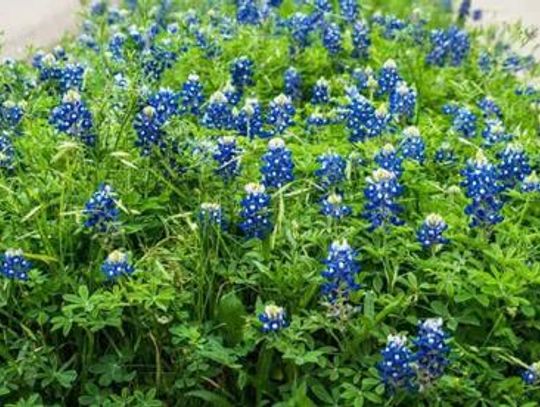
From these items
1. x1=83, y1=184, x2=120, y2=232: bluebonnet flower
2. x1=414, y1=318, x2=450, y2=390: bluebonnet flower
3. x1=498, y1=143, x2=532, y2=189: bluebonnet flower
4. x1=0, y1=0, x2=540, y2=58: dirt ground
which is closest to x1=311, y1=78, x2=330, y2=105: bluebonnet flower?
x1=498, y1=143, x2=532, y2=189: bluebonnet flower

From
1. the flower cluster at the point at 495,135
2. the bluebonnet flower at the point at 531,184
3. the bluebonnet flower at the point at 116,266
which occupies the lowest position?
the flower cluster at the point at 495,135

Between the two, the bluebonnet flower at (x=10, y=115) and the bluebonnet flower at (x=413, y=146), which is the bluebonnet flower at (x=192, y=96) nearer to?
the bluebonnet flower at (x=10, y=115)

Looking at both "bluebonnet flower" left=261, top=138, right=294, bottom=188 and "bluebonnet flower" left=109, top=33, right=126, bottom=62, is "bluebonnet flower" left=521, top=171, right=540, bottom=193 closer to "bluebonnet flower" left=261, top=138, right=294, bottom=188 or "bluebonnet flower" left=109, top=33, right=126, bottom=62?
"bluebonnet flower" left=261, top=138, right=294, bottom=188

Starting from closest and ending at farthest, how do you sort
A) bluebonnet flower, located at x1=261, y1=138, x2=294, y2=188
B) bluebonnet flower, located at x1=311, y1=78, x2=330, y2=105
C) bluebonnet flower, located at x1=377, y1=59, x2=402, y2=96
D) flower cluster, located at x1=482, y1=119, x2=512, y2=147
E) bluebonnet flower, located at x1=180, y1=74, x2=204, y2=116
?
bluebonnet flower, located at x1=261, y1=138, x2=294, y2=188, flower cluster, located at x1=482, y1=119, x2=512, y2=147, bluebonnet flower, located at x1=180, y1=74, x2=204, y2=116, bluebonnet flower, located at x1=311, y1=78, x2=330, y2=105, bluebonnet flower, located at x1=377, y1=59, x2=402, y2=96

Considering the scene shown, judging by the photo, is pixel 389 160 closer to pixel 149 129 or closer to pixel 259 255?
pixel 259 255

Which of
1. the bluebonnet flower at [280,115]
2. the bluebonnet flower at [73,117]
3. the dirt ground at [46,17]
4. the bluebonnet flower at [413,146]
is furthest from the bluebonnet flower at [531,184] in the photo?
the dirt ground at [46,17]

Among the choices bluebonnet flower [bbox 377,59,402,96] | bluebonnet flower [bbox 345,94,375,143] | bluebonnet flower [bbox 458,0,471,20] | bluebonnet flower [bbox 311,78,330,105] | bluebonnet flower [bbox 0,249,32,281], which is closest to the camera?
bluebonnet flower [bbox 0,249,32,281]

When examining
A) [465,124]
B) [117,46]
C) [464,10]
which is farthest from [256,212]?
[464,10]

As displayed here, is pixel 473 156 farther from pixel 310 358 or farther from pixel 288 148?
pixel 310 358
